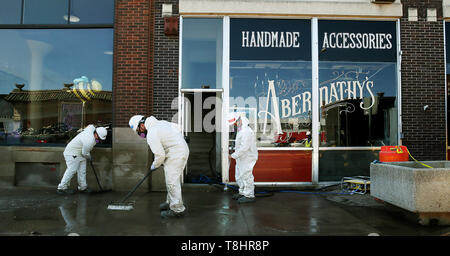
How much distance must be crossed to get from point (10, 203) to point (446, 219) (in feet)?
27.2

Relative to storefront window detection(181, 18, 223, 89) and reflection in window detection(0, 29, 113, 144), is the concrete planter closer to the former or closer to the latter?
storefront window detection(181, 18, 223, 89)

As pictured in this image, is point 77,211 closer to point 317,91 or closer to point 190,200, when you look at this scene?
point 190,200

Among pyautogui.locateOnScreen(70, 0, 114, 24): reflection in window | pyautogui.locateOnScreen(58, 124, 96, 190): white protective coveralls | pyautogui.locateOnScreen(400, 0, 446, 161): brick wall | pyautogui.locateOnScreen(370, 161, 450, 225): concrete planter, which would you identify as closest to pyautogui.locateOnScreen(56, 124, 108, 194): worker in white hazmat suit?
pyautogui.locateOnScreen(58, 124, 96, 190): white protective coveralls

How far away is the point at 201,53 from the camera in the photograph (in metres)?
8.01

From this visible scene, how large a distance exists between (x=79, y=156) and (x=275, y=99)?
5.18m

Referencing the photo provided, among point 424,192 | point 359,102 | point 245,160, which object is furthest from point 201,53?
point 424,192

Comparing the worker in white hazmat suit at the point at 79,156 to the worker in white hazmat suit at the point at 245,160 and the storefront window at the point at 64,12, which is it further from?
the worker in white hazmat suit at the point at 245,160

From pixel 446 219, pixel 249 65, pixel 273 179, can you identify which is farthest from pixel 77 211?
pixel 446 219

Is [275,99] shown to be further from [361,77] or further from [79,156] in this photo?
[79,156]

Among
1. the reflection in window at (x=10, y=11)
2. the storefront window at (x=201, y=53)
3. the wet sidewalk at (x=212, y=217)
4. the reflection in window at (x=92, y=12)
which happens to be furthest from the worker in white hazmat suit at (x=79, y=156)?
the reflection in window at (x=10, y=11)

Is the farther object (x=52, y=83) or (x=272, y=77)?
(x=52, y=83)

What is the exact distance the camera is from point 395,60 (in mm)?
7863

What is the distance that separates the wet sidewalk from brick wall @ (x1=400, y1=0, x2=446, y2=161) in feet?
8.13

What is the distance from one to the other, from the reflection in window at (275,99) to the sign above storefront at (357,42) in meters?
0.79
